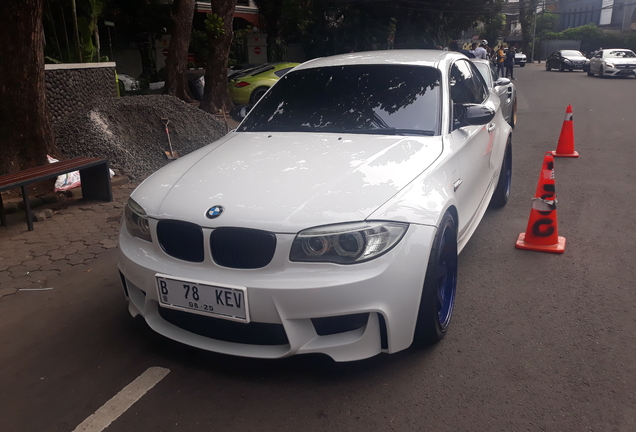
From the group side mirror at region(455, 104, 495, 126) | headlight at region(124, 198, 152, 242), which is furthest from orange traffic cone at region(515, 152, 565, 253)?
headlight at region(124, 198, 152, 242)

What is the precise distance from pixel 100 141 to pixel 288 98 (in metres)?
4.76

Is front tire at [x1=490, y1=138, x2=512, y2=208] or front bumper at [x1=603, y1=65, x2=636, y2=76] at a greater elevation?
front tire at [x1=490, y1=138, x2=512, y2=208]

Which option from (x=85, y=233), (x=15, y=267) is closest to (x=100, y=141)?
(x=85, y=233)

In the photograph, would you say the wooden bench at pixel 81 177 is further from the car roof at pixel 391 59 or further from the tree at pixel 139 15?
the tree at pixel 139 15

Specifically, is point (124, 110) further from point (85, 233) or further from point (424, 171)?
point (424, 171)

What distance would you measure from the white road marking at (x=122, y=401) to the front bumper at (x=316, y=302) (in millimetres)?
265

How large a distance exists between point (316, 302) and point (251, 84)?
1432 cm

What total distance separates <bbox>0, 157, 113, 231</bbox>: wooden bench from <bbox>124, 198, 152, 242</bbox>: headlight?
253cm

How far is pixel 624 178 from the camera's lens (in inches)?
294

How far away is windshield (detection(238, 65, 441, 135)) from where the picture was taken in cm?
405

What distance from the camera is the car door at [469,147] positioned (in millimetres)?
Answer: 3957

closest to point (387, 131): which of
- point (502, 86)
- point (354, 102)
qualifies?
point (354, 102)

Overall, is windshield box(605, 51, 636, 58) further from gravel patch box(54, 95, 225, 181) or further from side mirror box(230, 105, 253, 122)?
side mirror box(230, 105, 253, 122)

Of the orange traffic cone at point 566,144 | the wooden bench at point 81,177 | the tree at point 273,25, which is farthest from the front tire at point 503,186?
the tree at point 273,25
